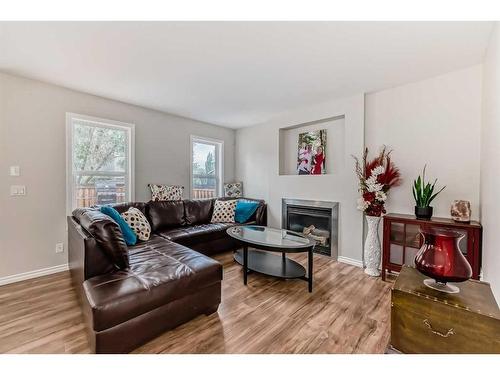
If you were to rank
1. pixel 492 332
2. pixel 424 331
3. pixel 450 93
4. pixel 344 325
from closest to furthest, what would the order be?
pixel 492 332
pixel 424 331
pixel 344 325
pixel 450 93

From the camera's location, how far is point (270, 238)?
2641mm

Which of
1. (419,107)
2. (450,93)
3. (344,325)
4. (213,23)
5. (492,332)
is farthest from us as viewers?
Result: (419,107)

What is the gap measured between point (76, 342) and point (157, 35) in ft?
7.75

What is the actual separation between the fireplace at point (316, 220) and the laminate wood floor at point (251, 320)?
0.87 m

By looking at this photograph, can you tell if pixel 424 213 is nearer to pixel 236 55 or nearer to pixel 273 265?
pixel 273 265

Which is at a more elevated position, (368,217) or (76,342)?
(368,217)

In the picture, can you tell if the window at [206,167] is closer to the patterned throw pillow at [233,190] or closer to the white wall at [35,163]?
the patterned throw pillow at [233,190]

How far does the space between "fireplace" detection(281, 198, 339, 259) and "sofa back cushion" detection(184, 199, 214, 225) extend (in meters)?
1.34

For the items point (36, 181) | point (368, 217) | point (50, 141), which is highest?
point (50, 141)

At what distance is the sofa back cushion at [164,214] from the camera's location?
3.31m

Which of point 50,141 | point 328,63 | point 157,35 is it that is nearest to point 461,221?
point 328,63

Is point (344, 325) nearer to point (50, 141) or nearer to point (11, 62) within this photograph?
point (50, 141)

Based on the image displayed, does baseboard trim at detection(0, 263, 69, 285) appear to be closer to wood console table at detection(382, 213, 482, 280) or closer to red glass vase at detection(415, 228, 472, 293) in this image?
red glass vase at detection(415, 228, 472, 293)

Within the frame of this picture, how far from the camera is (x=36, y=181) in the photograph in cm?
268
